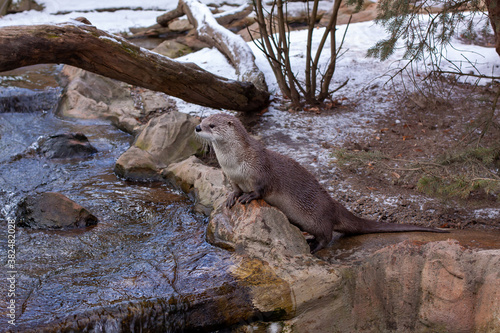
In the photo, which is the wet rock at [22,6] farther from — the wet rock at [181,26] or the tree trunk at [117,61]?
the tree trunk at [117,61]

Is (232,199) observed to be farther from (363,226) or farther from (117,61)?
(117,61)

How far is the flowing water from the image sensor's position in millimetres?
2535

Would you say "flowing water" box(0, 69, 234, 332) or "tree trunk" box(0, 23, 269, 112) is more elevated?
"tree trunk" box(0, 23, 269, 112)

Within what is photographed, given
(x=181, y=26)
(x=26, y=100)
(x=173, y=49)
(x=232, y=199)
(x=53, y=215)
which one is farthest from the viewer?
(x=181, y=26)

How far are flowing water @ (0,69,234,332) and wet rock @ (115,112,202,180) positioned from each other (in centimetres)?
20

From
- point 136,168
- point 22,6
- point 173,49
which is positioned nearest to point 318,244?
point 136,168

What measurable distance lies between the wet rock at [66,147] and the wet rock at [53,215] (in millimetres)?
1735

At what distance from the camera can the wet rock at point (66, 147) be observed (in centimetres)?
564

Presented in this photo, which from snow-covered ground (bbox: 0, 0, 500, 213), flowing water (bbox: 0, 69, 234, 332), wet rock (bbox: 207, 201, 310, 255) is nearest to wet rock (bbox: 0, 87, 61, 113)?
flowing water (bbox: 0, 69, 234, 332)

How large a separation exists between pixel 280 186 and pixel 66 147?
3326 mm

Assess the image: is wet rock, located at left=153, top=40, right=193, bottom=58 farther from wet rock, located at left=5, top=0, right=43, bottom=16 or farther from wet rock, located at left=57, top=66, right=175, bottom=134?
wet rock, located at left=5, top=0, right=43, bottom=16

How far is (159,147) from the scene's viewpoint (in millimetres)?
5543

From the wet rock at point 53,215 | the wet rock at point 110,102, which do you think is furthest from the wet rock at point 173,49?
the wet rock at point 53,215

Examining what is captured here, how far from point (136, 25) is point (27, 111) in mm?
7134
